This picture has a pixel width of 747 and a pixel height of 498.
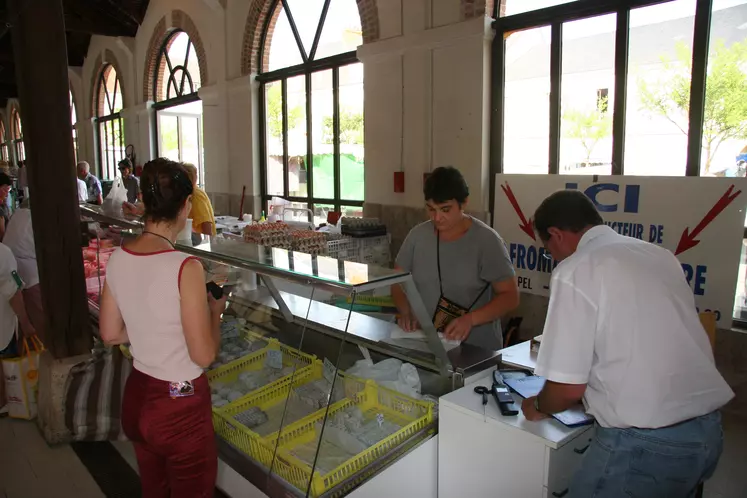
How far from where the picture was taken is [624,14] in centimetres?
461

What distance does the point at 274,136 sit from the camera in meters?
8.93

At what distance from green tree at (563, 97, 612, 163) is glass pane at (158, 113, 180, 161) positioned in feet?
31.9

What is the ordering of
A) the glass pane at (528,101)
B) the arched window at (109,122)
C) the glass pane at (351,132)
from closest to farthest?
the glass pane at (528,101) → the glass pane at (351,132) → the arched window at (109,122)

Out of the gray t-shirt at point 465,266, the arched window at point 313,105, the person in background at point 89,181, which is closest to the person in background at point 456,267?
the gray t-shirt at point 465,266

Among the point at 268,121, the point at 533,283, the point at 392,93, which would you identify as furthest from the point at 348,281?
the point at 268,121

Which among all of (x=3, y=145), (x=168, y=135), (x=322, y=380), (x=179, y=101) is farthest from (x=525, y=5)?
(x=3, y=145)

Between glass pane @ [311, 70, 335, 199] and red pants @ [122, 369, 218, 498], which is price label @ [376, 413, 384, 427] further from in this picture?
glass pane @ [311, 70, 335, 199]

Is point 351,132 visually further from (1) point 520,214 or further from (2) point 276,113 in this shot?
(1) point 520,214

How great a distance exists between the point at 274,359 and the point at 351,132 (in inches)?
200

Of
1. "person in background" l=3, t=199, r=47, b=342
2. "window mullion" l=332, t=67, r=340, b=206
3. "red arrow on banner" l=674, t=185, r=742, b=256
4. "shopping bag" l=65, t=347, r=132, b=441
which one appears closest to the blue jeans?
"red arrow on banner" l=674, t=185, r=742, b=256

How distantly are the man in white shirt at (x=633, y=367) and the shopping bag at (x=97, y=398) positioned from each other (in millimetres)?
2910

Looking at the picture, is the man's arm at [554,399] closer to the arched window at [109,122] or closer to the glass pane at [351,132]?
the glass pane at [351,132]

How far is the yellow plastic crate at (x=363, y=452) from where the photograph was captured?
75.2 inches

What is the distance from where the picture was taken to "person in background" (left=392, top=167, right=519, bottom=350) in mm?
2652
